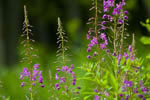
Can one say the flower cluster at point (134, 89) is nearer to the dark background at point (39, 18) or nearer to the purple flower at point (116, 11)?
the purple flower at point (116, 11)

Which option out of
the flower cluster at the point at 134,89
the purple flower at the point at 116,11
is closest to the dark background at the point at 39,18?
the purple flower at the point at 116,11

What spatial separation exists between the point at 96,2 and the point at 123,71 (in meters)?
0.86

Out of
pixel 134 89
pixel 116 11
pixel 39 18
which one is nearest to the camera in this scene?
pixel 134 89

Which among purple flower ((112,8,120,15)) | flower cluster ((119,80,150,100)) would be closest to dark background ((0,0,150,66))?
purple flower ((112,8,120,15))

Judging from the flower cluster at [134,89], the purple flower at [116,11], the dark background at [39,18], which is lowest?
the flower cluster at [134,89]

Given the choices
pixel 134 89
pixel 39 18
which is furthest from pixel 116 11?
pixel 39 18

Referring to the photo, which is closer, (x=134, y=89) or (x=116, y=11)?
(x=134, y=89)

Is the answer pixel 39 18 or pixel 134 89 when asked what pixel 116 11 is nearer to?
pixel 134 89

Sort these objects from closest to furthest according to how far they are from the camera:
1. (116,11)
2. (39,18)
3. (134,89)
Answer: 1. (134,89)
2. (116,11)
3. (39,18)

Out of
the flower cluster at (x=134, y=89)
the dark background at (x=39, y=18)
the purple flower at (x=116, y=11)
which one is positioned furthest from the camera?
the dark background at (x=39, y=18)

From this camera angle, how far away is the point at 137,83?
11.1ft

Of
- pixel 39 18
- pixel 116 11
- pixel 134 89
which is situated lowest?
pixel 134 89

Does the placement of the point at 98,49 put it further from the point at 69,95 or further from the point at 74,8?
the point at 74,8

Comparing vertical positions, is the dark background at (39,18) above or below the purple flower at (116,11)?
above
